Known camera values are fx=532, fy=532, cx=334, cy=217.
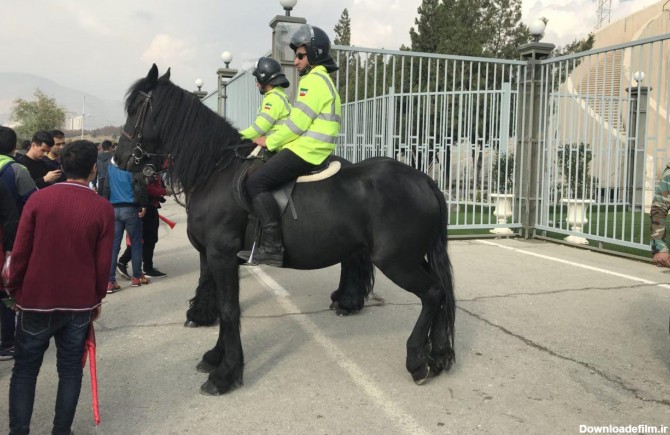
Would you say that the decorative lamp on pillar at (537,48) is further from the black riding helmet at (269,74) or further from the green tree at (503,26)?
the green tree at (503,26)

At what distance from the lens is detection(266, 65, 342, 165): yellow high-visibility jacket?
3.88m

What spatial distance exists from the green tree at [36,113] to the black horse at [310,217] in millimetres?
59831

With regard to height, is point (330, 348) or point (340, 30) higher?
point (340, 30)

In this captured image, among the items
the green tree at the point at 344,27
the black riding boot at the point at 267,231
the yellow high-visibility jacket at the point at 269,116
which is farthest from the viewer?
the green tree at the point at 344,27

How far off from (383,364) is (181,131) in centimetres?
244

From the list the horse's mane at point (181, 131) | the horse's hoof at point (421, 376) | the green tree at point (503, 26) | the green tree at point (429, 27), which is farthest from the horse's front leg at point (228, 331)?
the green tree at point (503, 26)

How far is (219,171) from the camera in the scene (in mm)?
4137

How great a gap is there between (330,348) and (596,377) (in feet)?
6.93

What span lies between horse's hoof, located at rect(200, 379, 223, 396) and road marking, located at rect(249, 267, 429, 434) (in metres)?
1.01

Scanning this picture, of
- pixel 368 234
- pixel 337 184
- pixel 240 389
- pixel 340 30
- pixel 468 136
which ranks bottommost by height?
pixel 240 389

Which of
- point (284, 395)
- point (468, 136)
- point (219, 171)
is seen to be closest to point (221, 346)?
point (284, 395)

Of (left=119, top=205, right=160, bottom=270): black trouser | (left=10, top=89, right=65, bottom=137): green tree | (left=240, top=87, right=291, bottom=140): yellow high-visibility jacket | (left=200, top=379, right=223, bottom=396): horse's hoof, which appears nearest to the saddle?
(left=240, top=87, right=291, bottom=140): yellow high-visibility jacket

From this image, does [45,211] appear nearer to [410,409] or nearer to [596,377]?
[410,409]

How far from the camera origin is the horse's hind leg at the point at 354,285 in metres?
5.61
